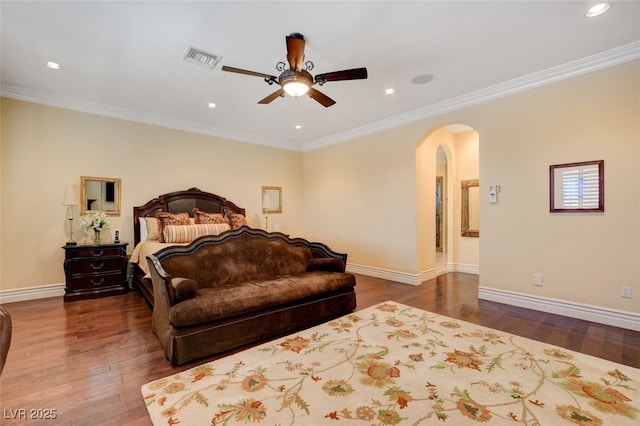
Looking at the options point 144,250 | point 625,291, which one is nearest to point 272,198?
point 144,250

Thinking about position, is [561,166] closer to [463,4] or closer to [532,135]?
[532,135]

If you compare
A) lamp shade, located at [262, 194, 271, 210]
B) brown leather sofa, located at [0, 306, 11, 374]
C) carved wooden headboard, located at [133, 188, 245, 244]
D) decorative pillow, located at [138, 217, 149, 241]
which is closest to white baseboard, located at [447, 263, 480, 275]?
lamp shade, located at [262, 194, 271, 210]

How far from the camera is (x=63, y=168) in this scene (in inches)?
170

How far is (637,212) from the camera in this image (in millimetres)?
2992

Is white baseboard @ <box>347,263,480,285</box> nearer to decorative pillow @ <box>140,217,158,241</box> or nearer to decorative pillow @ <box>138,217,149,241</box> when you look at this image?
decorative pillow @ <box>140,217,158,241</box>

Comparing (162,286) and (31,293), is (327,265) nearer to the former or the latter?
(162,286)

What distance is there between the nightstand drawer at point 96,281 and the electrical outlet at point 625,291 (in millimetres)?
6538

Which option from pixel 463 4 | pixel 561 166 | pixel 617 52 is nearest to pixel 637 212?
pixel 561 166

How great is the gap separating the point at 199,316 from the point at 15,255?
12.0ft

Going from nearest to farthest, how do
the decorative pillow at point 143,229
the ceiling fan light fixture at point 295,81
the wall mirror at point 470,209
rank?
the ceiling fan light fixture at point 295,81 → the decorative pillow at point 143,229 → the wall mirror at point 470,209

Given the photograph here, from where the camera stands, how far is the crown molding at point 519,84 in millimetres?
3049

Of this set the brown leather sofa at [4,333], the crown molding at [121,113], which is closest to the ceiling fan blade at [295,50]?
the brown leather sofa at [4,333]

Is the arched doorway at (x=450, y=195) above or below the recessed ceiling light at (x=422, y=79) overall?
below

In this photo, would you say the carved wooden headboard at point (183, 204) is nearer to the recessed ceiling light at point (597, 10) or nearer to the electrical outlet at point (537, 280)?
the electrical outlet at point (537, 280)
